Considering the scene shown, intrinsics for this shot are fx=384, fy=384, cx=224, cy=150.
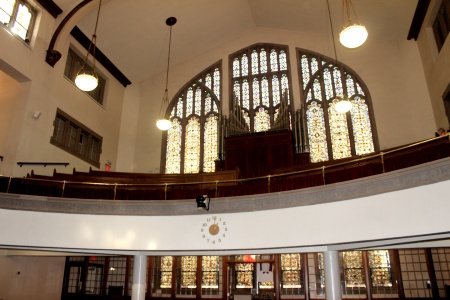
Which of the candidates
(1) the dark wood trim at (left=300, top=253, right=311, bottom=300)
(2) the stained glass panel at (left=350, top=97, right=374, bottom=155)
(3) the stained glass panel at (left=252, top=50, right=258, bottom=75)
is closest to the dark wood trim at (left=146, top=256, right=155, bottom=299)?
(1) the dark wood trim at (left=300, top=253, right=311, bottom=300)

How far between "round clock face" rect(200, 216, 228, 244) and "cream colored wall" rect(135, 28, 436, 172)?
6596mm

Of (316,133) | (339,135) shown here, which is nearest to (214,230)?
(316,133)

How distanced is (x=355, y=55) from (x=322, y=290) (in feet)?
23.6

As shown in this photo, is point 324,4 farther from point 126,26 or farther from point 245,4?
point 126,26

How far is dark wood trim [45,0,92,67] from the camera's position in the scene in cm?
992

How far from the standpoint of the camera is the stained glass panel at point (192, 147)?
12.6 meters

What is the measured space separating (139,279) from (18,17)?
6.97m

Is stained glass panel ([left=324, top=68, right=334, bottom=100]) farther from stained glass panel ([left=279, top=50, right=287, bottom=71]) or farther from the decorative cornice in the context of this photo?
the decorative cornice

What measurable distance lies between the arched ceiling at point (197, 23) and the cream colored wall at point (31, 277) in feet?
21.4

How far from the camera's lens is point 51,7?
1006 cm

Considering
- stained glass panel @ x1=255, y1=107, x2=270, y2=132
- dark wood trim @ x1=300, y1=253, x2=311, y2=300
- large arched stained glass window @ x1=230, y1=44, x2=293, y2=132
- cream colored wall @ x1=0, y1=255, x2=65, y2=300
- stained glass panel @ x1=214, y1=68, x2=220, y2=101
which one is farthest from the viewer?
stained glass panel @ x1=214, y1=68, x2=220, y2=101

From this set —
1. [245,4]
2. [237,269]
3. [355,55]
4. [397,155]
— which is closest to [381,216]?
[397,155]

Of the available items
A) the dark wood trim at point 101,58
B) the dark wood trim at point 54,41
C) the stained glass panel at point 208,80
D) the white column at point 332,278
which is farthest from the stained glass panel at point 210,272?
the dark wood trim at point 101,58

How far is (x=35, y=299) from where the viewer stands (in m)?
8.54
